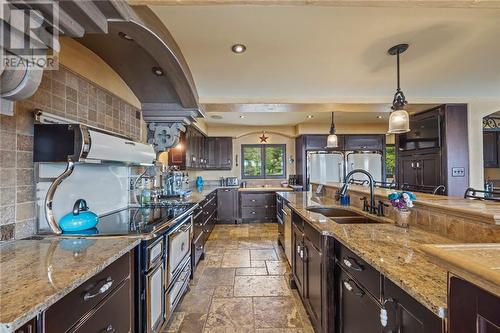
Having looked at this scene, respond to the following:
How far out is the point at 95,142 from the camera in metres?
1.54

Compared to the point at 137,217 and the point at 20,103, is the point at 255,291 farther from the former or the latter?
the point at 20,103

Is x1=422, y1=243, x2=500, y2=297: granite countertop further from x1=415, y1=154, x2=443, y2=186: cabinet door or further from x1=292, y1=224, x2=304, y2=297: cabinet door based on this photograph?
x1=415, y1=154, x2=443, y2=186: cabinet door

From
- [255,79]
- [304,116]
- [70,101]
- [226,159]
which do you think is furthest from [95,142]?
[226,159]

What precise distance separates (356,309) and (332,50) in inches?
85.7

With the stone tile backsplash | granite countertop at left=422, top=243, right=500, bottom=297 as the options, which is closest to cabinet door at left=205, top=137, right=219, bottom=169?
the stone tile backsplash

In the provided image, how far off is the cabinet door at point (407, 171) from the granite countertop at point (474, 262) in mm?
4410

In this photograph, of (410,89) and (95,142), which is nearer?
(95,142)

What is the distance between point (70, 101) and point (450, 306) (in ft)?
7.86

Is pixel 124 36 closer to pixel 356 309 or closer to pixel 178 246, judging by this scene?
pixel 178 246

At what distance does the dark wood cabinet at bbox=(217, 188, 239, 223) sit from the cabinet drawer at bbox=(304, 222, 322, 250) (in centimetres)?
417

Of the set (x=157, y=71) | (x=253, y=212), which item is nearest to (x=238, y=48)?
(x=157, y=71)

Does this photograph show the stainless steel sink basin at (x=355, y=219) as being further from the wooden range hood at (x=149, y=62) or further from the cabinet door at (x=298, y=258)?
the wooden range hood at (x=149, y=62)

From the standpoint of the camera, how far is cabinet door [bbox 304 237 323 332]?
1840mm

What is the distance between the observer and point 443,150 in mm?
3982
